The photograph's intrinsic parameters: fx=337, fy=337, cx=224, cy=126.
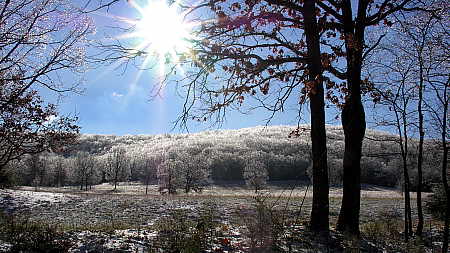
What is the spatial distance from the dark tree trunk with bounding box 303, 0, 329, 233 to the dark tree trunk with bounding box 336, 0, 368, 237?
0.59 meters

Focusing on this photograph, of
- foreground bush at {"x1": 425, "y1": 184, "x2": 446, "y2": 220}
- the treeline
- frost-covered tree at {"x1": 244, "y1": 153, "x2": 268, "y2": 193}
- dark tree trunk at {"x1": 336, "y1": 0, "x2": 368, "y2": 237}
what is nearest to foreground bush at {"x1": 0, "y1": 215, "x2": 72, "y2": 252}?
dark tree trunk at {"x1": 336, "y1": 0, "x2": 368, "y2": 237}

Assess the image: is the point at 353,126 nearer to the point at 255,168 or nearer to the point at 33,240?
the point at 33,240

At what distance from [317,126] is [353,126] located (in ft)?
2.96

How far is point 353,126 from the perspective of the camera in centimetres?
854

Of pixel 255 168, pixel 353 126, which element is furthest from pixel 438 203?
pixel 255 168

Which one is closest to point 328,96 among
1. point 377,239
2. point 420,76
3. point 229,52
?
point 420,76

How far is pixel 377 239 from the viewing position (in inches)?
309

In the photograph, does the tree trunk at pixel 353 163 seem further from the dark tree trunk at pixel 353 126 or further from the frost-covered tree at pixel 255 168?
the frost-covered tree at pixel 255 168

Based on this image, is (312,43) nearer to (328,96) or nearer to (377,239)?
(328,96)

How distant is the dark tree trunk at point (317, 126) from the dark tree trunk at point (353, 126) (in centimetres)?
59

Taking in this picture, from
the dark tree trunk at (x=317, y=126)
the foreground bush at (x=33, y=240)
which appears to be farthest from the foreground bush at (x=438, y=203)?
the foreground bush at (x=33, y=240)

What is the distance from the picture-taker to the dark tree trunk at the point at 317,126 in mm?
8203

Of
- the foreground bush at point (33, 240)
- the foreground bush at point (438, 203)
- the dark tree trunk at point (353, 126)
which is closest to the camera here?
the foreground bush at point (33, 240)

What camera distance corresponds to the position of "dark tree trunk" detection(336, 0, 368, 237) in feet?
27.7
